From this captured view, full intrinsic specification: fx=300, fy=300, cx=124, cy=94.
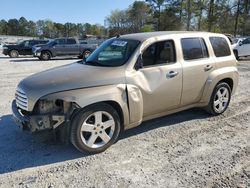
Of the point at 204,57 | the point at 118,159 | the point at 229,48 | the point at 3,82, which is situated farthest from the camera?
the point at 3,82

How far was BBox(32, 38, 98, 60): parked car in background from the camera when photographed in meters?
22.3

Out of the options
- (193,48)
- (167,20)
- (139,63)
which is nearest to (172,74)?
(139,63)

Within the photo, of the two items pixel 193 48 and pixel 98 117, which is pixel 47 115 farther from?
pixel 193 48

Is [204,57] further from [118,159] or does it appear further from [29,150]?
[29,150]

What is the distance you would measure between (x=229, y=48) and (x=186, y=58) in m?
1.43

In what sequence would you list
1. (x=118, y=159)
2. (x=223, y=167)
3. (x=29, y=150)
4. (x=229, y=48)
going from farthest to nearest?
(x=229, y=48) → (x=29, y=150) → (x=118, y=159) → (x=223, y=167)

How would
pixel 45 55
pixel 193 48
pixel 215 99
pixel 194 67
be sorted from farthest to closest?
pixel 45 55 → pixel 215 99 → pixel 193 48 → pixel 194 67

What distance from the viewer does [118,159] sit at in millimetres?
4273

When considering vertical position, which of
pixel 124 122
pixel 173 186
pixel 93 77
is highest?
pixel 93 77

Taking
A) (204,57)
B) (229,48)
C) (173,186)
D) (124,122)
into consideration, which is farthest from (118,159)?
(229,48)

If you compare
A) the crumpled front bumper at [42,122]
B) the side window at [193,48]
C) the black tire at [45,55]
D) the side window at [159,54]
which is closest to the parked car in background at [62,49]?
the black tire at [45,55]

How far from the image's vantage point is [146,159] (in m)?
4.26

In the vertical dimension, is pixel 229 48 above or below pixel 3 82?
above

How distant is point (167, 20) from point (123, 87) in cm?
6490
